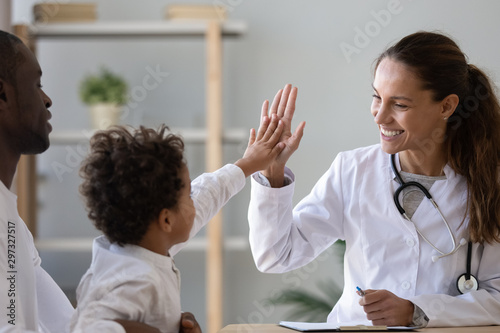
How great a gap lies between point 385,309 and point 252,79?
2.39 metres

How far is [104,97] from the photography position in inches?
133

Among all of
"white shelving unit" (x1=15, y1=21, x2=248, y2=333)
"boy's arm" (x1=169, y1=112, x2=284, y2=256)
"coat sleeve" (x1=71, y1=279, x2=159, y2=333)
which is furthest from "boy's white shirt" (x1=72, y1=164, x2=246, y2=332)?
"white shelving unit" (x1=15, y1=21, x2=248, y2=333)

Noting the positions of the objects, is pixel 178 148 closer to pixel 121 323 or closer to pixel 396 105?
pixel 121 323

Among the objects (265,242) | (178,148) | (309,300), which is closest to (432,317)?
(265,242)

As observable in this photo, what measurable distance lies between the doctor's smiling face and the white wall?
77.0 inches

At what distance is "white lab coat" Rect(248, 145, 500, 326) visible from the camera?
5.21 feet

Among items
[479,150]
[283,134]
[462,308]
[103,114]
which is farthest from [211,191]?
[103,114]

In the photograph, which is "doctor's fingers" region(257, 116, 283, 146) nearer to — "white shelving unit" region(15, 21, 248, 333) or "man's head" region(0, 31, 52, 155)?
"man's head" region(0, 31, 52, 155)

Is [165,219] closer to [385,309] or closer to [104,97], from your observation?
[385,309]

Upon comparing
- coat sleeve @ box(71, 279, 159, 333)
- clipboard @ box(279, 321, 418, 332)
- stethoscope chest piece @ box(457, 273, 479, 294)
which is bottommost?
clipboard @ box(279, 321, 418, 332)

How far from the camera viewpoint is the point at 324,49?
3695 mm

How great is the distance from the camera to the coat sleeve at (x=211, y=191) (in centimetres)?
135

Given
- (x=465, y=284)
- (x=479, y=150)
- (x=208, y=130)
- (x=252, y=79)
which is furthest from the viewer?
(x=252, y=79)

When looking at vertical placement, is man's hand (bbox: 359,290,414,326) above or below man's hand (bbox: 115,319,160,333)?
below
